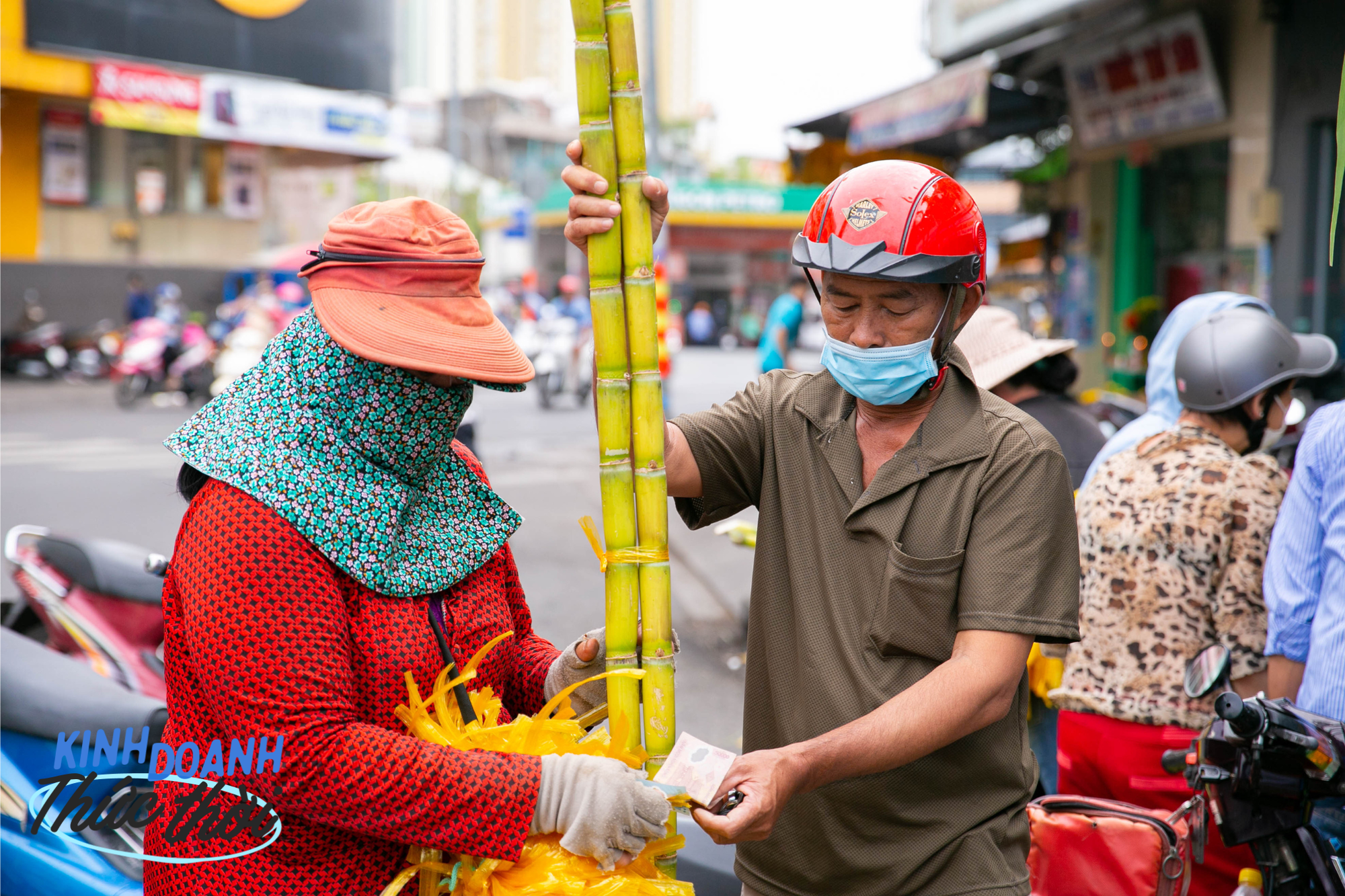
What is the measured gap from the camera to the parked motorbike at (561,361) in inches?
733

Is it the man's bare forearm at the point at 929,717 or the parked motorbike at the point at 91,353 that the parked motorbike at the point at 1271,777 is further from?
the parked motorbike at the point at 91,353

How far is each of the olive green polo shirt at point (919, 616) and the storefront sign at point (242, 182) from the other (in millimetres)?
26559

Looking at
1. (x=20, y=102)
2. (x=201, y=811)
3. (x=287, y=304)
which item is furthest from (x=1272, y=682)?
(x=20, y=102)

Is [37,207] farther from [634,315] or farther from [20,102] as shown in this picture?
[634,315]

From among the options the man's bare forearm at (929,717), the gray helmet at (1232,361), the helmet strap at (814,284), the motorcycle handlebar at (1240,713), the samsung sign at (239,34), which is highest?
the samsung sign at (239,34)

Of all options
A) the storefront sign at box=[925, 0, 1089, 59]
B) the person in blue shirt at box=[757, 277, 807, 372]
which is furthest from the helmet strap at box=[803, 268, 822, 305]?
the storefront sign at box=[925, 0, 1089, 59]

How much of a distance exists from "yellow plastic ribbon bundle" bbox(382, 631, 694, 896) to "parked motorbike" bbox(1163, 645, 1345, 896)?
3.97ft

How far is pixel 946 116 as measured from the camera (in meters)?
8.69

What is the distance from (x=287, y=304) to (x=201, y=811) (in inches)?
477

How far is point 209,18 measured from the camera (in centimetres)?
2031

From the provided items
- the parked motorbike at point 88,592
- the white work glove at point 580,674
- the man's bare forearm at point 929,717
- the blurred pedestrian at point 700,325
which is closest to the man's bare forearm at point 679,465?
the white work glove at point 580,674

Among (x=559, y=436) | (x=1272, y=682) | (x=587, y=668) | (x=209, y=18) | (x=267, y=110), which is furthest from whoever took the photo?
(x=267, y=110)

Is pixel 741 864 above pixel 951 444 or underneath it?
underneath

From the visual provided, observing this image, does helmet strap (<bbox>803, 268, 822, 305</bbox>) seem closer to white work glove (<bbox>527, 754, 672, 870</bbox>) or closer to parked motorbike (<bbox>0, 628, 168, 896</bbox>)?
white work glove (<bbox>527, 754, 672, 870</bbox>)
